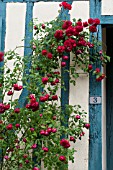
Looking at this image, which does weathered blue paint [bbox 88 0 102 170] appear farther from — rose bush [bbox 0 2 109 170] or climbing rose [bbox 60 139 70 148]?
climbing rose [bbox 60 139 70 148]

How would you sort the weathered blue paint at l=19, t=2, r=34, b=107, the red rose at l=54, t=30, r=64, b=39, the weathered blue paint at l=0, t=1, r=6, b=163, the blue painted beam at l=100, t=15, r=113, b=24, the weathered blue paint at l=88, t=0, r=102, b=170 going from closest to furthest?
the red rose at l=54, t=30, r=64, b=39, the weathered blue paint at l=88, t=0, r=102, b=170, the weathered blue paint at l=19, t=2, r=34, b=107, the blue painted beam at l=100, t=15, r=113, b=24, the weathered blue paint at l=0, t=1, r=6, b=163

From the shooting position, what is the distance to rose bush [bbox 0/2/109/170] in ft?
12.3

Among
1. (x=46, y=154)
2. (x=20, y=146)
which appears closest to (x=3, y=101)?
(x=20, y=146)

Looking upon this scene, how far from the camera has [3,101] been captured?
422cm

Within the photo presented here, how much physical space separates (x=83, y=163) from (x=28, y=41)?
1.37 meters

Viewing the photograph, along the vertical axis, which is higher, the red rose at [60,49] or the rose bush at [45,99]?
the red rose at [60,49]

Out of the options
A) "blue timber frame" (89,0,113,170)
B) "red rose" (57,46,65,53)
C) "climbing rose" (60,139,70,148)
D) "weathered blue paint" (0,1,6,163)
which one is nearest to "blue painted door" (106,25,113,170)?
"blue timber frame" (89,0,113,170)

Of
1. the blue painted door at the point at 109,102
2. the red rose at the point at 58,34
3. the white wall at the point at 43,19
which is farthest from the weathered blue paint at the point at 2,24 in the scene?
the blue painted door at the point at 109,102

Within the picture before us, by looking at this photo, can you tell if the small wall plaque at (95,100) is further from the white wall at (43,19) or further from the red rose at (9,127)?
the red rose at (9,127)

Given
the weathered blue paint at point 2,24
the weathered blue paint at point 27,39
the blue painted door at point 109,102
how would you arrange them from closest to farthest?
the weathered blue paint at point 27,39, the weathered blue paint at point 2,24, the blue painted door at point 109,102

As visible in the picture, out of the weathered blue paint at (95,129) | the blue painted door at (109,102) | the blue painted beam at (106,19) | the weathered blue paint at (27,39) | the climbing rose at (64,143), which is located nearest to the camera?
the climbing rose at (64,143)

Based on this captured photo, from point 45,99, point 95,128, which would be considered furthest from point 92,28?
point 95,128

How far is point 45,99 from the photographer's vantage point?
11.9 ft

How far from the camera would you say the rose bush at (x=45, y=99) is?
3.74m
